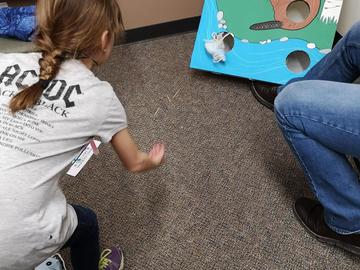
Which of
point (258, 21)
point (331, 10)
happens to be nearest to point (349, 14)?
point (331, 10)

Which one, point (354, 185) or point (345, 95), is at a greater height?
point (345, 95)

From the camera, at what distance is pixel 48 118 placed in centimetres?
75

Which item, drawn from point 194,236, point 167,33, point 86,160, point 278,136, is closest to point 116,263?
point 194,236

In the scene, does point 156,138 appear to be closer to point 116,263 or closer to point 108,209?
point 108,209

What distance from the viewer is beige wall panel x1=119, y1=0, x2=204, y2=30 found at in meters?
1.84

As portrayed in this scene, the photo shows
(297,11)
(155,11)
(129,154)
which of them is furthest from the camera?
(155,11)

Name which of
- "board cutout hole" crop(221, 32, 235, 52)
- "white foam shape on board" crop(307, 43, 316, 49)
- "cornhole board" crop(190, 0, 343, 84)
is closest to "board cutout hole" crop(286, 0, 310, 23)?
"cornhole board" crop(190, 0, 343, 84)

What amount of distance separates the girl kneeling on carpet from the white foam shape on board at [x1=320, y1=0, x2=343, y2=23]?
3.41 ft

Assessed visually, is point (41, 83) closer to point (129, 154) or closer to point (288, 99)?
point (129, 154)

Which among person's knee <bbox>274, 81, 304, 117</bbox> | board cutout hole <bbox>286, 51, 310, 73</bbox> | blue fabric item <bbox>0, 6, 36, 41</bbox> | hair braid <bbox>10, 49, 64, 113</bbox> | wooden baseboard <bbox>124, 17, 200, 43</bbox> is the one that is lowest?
board cutout hole <bbox>286, 51, 310, 73</bbox>

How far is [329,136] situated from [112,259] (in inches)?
27.3

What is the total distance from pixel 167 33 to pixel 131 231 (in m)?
1.09

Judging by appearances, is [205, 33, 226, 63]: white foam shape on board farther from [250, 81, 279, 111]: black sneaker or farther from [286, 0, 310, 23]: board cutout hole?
[286, 0, 310, 23]: board cutout hole

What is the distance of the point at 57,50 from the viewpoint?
774 millimetres
